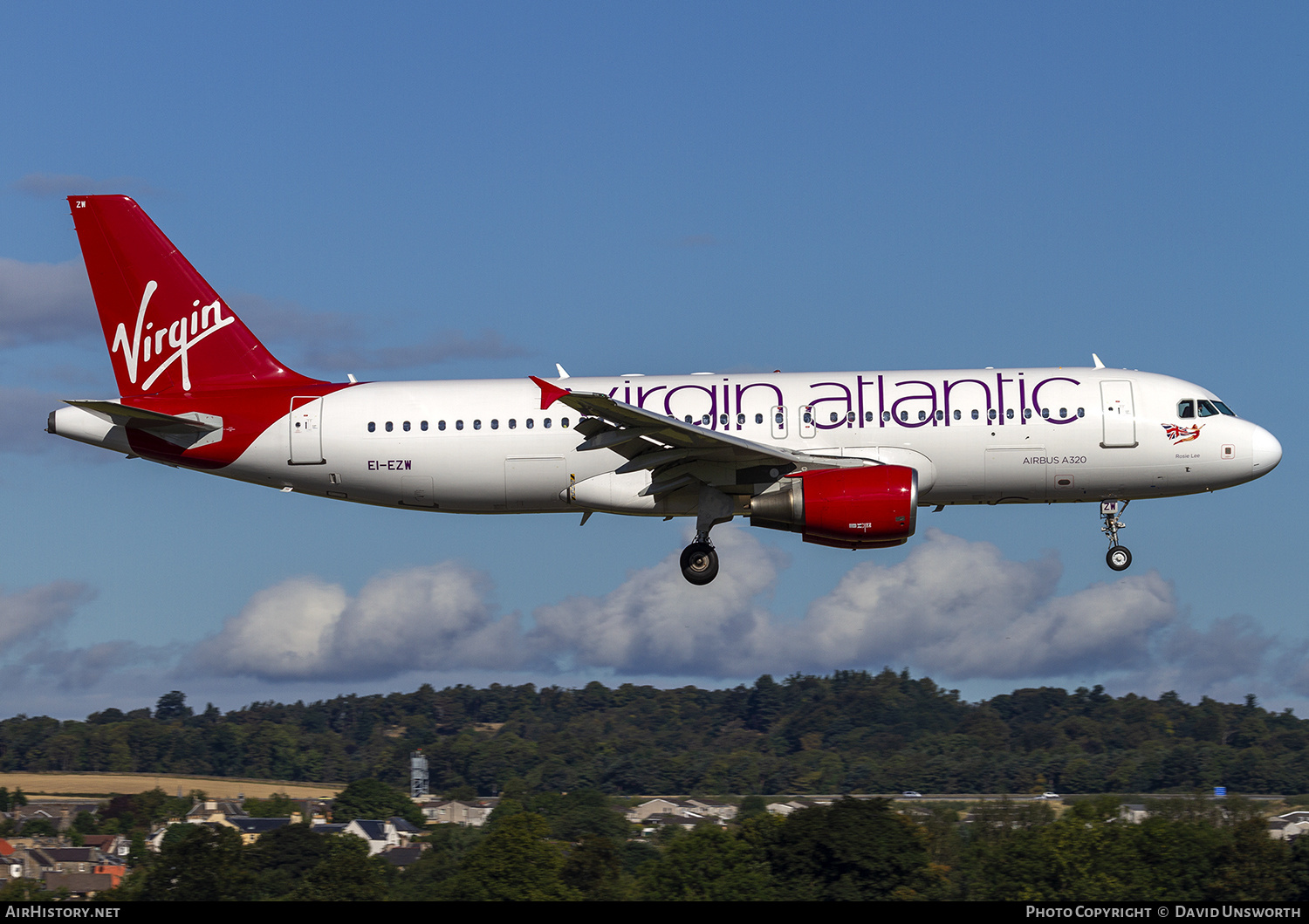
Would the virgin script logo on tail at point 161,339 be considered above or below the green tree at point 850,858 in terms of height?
above

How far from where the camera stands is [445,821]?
92375 mm

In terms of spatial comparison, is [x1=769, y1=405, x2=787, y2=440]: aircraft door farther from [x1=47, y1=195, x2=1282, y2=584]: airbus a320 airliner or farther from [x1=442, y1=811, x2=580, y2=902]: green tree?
[x1=442, y1=811, x2=580, y2=902]: green tree

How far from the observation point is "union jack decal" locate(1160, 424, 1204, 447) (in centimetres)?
3394

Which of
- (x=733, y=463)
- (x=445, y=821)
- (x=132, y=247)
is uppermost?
(x=132, y=247)

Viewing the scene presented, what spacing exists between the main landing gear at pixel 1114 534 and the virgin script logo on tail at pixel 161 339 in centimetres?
2324

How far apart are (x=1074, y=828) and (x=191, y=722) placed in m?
115

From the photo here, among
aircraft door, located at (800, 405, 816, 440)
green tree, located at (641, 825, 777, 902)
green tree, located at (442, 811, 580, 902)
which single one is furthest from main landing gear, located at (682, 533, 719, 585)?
green tree, located at (641, 825, 777, 902)

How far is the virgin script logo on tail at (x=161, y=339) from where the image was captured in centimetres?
3650

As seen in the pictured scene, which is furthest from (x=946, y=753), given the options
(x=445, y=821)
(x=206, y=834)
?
(x=206, y=834)

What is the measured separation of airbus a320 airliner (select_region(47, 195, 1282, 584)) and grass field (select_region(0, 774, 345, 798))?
69854 mm

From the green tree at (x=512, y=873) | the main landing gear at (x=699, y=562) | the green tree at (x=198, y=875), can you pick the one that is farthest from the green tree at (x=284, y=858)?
the main landing gear at (x=699, y=562)

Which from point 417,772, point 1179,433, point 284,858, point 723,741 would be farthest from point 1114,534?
point 723,741

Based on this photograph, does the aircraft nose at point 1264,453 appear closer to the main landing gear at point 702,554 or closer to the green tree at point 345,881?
the main landing gear at point 702,554
